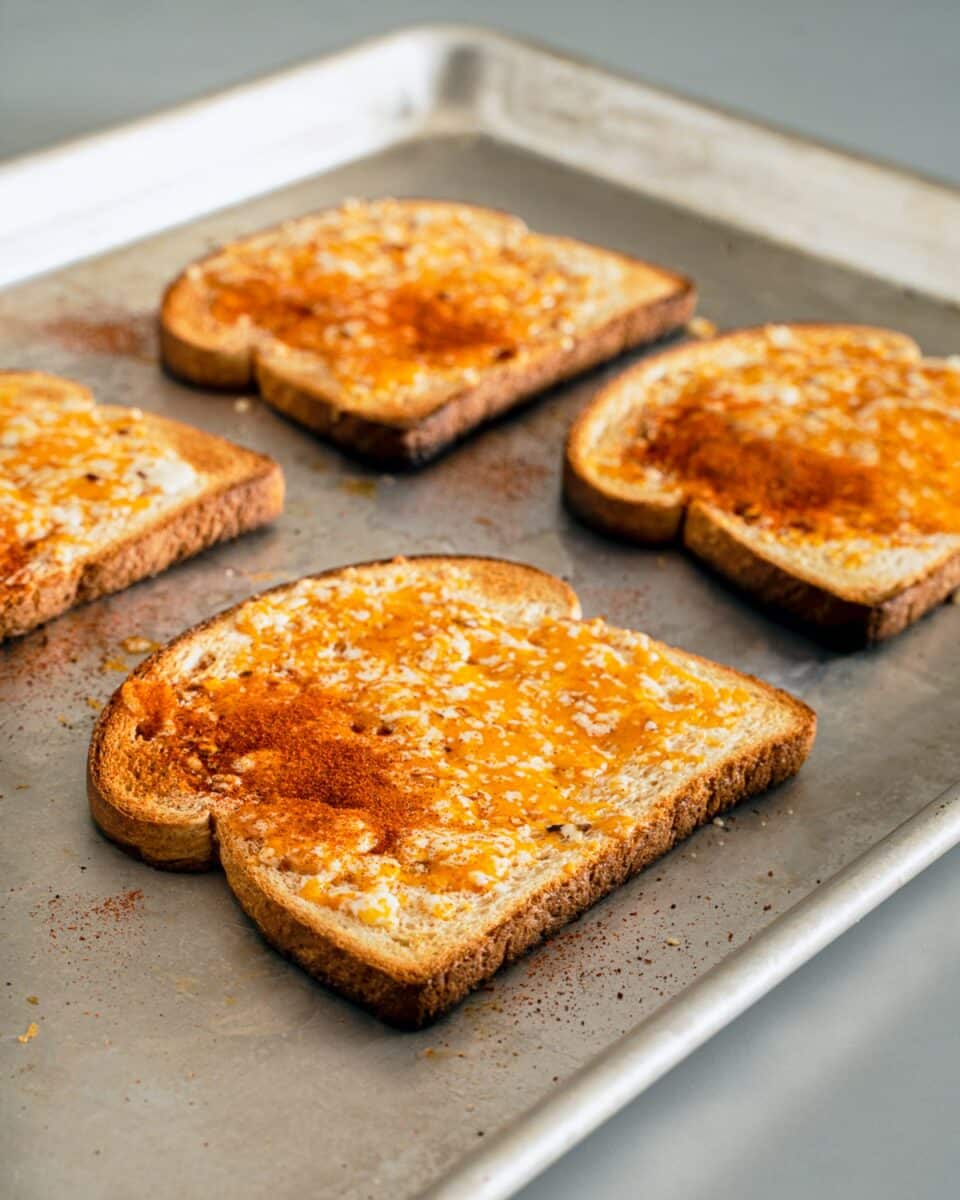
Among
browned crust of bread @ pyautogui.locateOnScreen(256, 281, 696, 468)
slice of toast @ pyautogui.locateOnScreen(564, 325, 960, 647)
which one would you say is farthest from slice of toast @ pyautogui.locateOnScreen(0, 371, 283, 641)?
slice of toast @ pyautogui.locateOnScreen(564, 325, 960, 647)

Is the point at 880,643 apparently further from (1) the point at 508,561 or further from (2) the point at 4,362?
(2) the point at 4,362

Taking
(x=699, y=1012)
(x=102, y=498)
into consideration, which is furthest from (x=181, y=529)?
(x=699, y=1012)

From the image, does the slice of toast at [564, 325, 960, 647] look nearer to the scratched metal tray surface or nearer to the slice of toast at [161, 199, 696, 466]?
the scratched metal tray surface

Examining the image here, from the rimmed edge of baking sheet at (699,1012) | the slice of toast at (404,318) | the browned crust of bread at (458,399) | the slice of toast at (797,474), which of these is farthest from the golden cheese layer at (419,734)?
the slice of toast at (404,318)

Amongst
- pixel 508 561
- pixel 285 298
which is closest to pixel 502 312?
pixel 285 298

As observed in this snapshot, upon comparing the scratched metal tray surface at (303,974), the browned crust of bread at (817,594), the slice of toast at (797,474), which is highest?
the slice of toast at (797,474)

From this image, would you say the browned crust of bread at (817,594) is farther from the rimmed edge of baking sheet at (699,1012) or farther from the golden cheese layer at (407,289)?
the golden cheese layer at (407,289)

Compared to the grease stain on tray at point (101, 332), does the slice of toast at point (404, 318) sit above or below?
above
